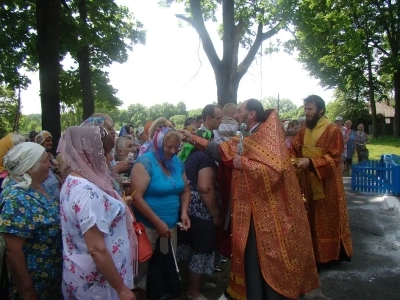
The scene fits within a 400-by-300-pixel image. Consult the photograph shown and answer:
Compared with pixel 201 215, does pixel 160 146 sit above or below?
above

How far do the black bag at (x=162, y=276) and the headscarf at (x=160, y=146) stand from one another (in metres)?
0.72

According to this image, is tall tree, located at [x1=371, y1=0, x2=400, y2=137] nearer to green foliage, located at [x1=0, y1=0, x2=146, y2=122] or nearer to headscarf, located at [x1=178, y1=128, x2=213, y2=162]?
green foliage, located at [x1=0, y1=0, x2=146, y2=122]

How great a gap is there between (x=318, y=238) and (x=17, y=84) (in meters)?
12.7

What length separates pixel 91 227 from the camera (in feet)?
7.52

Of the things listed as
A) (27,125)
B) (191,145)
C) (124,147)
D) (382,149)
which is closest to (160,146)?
(191,145)

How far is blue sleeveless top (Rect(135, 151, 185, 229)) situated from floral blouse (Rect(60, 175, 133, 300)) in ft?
4.08

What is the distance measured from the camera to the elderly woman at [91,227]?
7.60 ft

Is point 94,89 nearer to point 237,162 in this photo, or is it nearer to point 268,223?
point 237,162

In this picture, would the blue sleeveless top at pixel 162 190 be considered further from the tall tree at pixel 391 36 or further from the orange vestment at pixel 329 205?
the tall tree at pixel 391 36

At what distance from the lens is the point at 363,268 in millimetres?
5285

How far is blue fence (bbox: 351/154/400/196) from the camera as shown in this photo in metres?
9.68

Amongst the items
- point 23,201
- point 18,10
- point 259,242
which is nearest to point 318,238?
point 259,242

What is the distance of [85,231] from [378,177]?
32.2 ft

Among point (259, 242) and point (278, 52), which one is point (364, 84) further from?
point (259, 242)
